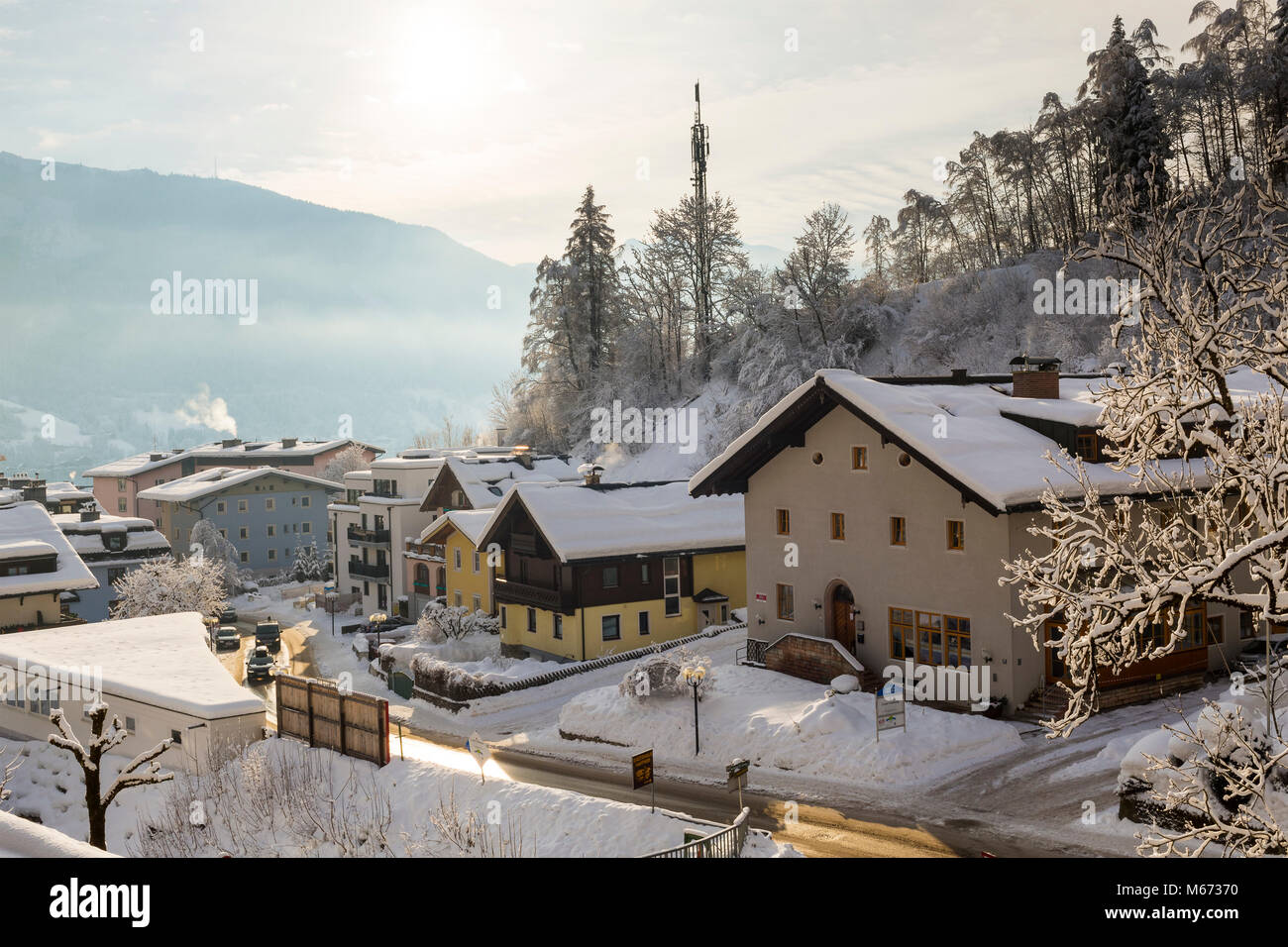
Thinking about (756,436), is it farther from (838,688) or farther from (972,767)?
(972,767)

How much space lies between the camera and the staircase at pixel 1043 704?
1045 inches

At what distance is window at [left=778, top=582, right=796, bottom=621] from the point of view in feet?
112

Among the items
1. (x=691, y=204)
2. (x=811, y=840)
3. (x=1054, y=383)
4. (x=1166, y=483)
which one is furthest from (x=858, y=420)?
(x=691, y=204)

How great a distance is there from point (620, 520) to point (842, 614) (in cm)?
1350

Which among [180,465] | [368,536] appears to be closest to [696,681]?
[368,536]

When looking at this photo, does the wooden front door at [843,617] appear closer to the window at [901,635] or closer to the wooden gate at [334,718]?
the window at [901,635]

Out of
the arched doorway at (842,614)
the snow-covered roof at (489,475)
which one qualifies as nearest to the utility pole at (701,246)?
the snow-covered roof at (489,475)

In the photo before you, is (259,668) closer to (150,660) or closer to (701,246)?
(150,660)

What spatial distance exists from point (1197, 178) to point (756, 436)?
5713 centimetres

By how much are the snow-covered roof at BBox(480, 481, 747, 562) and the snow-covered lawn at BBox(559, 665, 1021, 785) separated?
30.6 ft

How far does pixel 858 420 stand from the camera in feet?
103

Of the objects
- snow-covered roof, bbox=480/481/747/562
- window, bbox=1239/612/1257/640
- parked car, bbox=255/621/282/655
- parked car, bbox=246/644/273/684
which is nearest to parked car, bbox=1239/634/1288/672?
window, bbox=1239/612/1257/640

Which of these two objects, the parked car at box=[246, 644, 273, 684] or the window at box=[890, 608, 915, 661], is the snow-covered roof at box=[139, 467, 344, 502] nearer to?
the parked car at box=[246, 644, 273, 684]

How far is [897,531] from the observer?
30.3m
